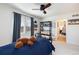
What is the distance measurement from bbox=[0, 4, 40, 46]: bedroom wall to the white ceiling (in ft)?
0.44

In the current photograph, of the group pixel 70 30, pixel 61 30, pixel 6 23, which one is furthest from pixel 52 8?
pixel 6 23

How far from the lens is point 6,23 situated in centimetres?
149

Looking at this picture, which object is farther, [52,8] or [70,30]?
[70,30]

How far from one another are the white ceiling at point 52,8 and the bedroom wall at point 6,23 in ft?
0.44

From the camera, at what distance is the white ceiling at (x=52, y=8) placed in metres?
1.50

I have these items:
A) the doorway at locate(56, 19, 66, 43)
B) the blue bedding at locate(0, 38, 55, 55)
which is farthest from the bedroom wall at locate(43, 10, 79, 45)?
the blue bedding at locate(0, 38, 55, 55)

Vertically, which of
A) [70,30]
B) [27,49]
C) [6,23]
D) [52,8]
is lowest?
[27,49]

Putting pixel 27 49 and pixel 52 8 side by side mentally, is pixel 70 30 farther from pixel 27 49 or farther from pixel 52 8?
pixel 27 49

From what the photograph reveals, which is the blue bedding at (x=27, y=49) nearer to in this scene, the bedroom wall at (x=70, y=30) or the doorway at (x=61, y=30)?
the doorway at (x=61, y=30)

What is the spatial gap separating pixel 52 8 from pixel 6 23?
852mm

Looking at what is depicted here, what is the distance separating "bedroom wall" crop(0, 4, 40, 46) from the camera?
1.44 meters

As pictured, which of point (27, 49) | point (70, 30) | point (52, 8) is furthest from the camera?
point (70, 30)

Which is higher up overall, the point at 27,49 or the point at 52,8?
the point at 52,8

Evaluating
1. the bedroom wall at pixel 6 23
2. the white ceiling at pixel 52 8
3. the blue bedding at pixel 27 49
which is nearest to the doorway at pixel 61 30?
the white ceiling at pixel 52 8
